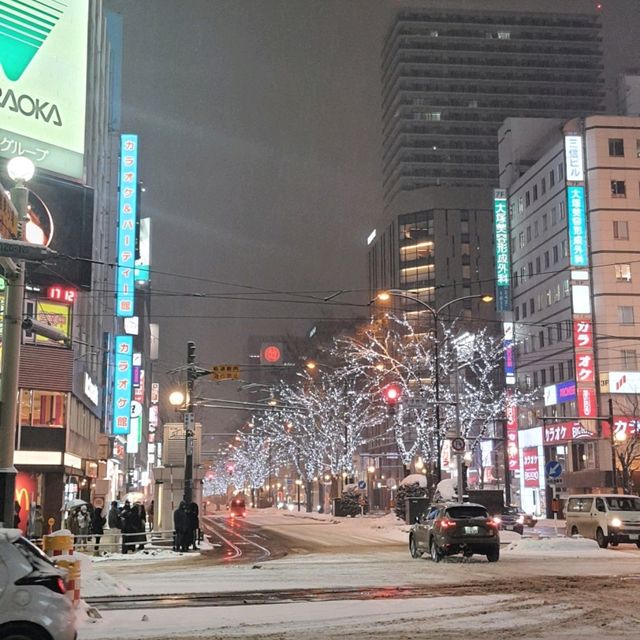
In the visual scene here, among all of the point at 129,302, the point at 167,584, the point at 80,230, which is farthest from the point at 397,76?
the point at 167,584

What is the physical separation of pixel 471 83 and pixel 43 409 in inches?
5873

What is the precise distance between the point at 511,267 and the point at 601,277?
646 inches

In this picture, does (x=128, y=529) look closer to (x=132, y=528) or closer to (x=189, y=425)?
(x=132, y=528)

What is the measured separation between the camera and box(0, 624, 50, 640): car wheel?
28.2ft

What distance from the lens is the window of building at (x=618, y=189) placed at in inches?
2512

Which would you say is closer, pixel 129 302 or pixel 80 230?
pixel 80 230

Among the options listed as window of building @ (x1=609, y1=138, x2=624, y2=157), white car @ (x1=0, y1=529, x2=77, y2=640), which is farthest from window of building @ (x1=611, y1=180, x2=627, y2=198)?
white car @ (x1=0, y1=529, x2=77, y2=640)

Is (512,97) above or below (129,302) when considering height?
above

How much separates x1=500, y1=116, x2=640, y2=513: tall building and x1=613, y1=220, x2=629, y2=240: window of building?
0.23 ft

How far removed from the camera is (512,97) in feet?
576

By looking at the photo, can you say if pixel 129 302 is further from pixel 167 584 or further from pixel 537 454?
pixel 167 584

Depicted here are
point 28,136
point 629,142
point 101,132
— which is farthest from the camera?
point 629,142

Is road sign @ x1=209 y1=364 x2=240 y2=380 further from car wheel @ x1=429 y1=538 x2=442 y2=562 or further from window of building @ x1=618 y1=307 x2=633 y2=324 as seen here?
window of building @ x1=618 y1=307 x2=633 y2=324

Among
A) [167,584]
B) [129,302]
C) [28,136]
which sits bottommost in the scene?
[167,584]
